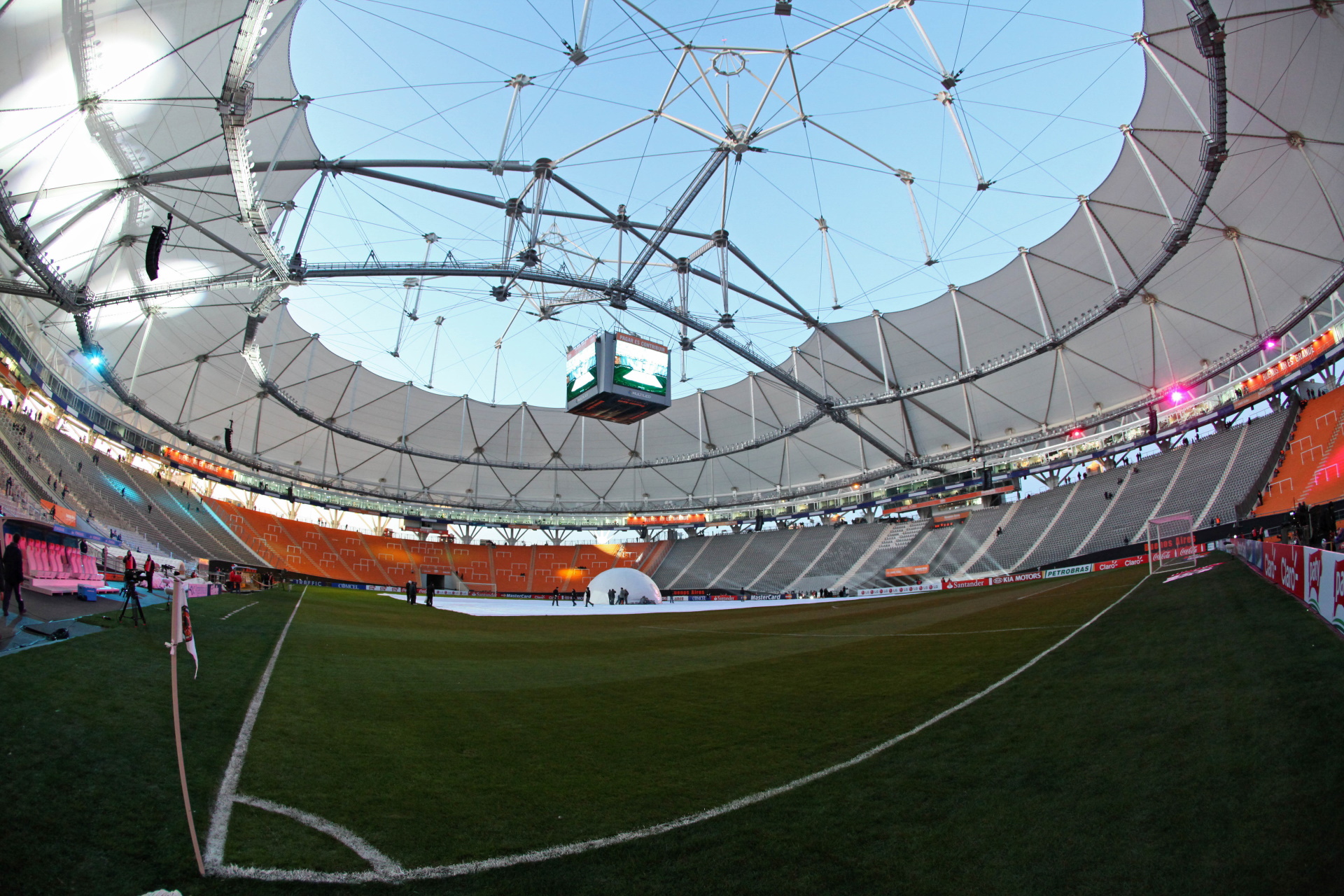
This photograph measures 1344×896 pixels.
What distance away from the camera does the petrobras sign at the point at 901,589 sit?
46469 mm

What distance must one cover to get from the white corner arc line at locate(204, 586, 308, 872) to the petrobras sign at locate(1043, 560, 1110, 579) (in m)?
40.8

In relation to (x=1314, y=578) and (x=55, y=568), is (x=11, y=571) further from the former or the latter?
(x=1314, y=578)

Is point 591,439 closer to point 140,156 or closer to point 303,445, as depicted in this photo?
point 303,445

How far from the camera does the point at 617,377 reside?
108 ft

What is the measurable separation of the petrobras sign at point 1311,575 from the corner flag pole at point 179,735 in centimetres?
1127

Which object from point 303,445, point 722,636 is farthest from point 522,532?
point 722,636

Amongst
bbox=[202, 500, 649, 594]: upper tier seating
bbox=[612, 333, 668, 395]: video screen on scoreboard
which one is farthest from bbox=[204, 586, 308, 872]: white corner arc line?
bbox=[202, 500, 649, 594]: upper tier seating

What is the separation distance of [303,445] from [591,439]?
27.5 m

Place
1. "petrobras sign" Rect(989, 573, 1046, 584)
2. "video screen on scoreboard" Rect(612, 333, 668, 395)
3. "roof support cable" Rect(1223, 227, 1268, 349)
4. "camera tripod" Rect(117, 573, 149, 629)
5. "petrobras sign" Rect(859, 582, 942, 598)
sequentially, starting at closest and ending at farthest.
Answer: "camera tripod" Rect(117, 573, 149, 629) < "video screen on scoreboard" Rect(612, 333, 668, 395) < "roof support cable" Rect(1223, 227, 1268, 349) < "petrobras sign" Rect(989, 573, 1046, 584) < "petrobras sign" Rect(859, 582, 942, 598)

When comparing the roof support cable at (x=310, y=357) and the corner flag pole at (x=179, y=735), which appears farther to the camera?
the roof support cable at (x=310, y=357)

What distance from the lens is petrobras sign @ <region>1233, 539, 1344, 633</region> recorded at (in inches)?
321

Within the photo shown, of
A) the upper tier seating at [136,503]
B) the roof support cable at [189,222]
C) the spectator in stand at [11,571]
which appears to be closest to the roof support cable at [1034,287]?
the roof support cable at [189,222]

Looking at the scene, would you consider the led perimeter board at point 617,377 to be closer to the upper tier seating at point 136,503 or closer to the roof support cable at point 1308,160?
the upper tier seating at point 136,503

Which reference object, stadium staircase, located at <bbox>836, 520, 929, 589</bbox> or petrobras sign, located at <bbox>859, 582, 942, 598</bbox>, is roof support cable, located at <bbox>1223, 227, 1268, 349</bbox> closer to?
petrobras sign, located at <bbox>859, 582, 942, 598</bbox>
